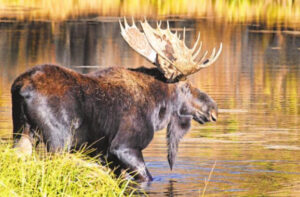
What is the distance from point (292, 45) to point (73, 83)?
19968mm

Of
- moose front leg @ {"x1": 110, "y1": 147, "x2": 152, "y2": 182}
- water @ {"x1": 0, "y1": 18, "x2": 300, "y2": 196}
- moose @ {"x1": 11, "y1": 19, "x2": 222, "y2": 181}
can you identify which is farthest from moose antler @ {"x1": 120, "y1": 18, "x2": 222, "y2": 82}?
water @ {"x1": 0, "y1": 18, "x2": 300, "y2": 196}

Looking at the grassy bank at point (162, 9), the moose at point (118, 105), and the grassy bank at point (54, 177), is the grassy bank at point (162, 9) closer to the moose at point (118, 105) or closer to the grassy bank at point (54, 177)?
the moose at point (118, 105)

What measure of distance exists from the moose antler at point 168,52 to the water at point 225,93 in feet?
3.64

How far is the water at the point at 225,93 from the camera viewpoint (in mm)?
11453

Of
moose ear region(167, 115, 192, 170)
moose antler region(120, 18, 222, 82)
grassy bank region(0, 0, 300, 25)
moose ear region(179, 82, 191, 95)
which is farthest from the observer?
grassy bank region(0, 0, 300, 25)

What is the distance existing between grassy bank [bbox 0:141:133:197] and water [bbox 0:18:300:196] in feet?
5.30

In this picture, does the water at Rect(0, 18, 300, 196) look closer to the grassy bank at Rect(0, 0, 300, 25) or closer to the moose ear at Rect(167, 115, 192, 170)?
the moose ear at Rect(167, 115, 192, 170)

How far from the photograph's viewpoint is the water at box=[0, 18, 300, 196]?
1145 centimetres

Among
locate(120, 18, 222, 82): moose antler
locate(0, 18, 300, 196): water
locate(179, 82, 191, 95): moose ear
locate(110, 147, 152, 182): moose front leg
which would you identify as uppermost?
locate(120, 18, 222, 82): moose antler

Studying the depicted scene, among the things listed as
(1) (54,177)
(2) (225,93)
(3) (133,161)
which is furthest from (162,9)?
(1) (54,177)

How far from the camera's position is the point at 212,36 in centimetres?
3200

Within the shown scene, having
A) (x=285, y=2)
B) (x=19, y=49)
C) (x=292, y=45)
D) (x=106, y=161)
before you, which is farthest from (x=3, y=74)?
(x=285, y=2)

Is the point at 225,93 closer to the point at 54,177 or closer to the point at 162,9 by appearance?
the point at 54,177

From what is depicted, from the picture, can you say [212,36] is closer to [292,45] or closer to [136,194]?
[292,45]
